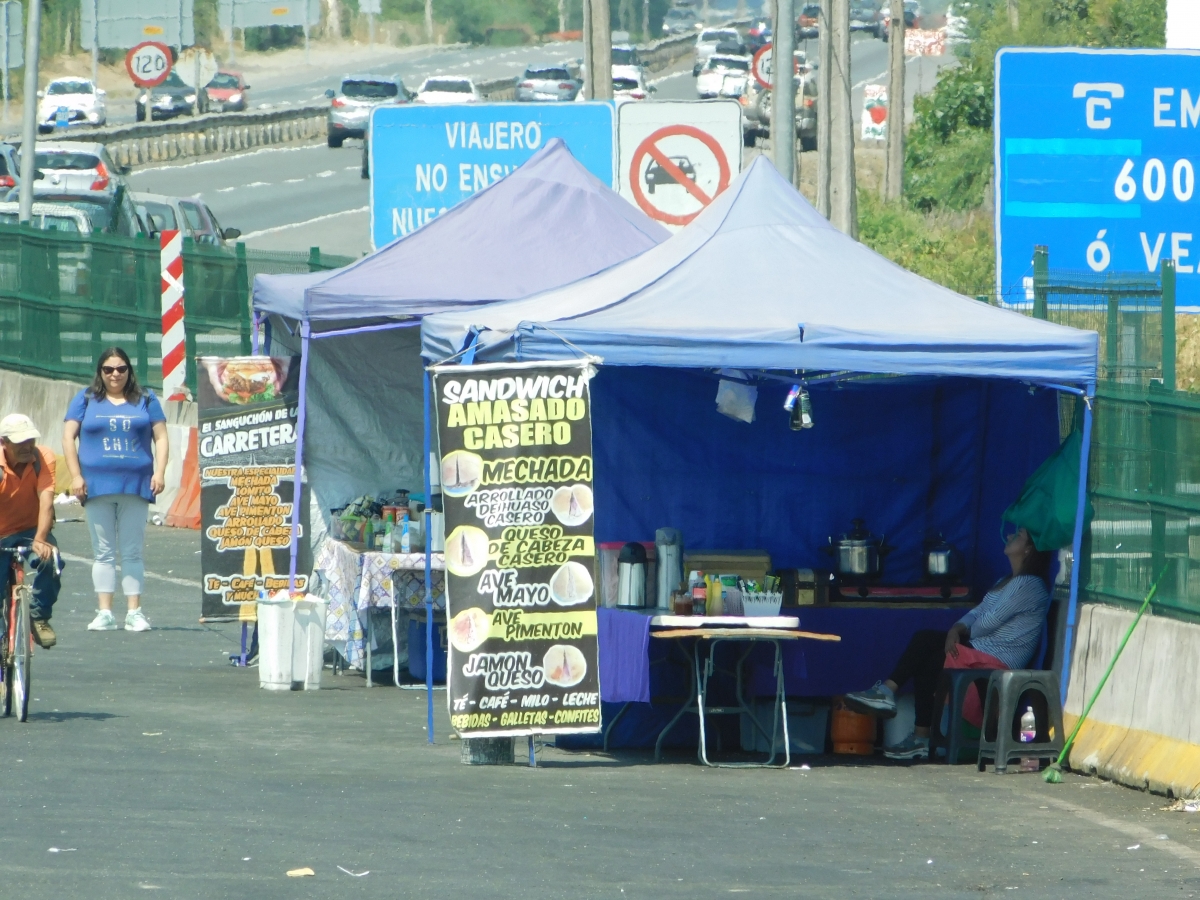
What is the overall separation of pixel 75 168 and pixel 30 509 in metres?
34.0

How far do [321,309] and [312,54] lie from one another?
296ft

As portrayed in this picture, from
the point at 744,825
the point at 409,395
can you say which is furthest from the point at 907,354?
the point at 409,395

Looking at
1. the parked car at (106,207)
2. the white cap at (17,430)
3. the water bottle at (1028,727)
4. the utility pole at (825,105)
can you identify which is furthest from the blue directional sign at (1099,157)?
the utility pole at (825,105)

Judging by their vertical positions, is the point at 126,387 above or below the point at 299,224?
below

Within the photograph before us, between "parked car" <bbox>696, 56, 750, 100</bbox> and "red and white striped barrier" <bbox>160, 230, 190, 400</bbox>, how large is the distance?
158 ft

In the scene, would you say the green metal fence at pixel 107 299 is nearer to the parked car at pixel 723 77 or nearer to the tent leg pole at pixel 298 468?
the tent leg pole at pixel 298 468

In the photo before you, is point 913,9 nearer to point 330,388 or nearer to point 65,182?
point 65,182

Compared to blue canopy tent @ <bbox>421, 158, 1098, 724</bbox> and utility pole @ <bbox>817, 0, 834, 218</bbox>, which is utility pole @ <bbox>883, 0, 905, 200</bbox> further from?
blue canopy tent @ <bbox>421, 158, 1098, 724</bbox>

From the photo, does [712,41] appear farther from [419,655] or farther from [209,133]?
[419,655]

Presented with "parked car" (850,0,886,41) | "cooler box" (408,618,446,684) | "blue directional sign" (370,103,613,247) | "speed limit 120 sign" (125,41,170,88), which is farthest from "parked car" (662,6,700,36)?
"cooler box" (408,618,446,684)

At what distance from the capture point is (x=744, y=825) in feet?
29.7

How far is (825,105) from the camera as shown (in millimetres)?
38125

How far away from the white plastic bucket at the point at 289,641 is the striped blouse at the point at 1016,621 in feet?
13.4

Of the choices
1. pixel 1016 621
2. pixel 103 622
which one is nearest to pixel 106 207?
pixel 103 622
